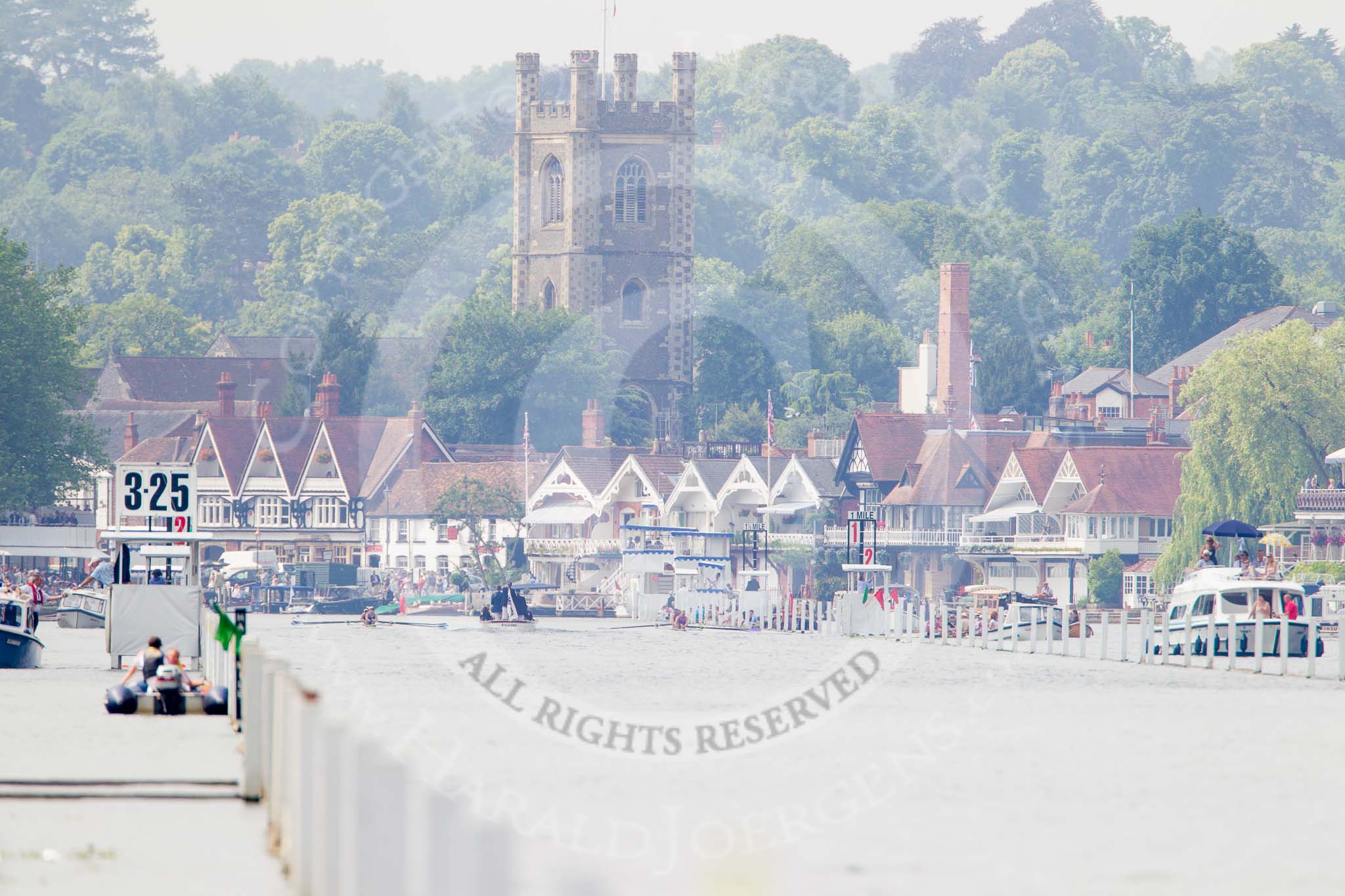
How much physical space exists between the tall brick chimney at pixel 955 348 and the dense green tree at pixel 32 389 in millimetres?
68912

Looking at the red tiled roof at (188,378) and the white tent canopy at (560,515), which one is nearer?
the white tent canopy at (560,515)

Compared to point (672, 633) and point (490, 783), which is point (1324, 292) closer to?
point (672, 633)

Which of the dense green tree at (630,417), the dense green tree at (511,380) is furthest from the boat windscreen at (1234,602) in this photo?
the dense green tree at (630,417)

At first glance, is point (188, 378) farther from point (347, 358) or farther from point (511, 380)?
point (511, 380)

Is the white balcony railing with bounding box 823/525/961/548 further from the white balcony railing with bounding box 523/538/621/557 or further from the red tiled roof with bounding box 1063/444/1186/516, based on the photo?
the white balcony railing with bounding box 523/538/621/557

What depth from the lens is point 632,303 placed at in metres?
190

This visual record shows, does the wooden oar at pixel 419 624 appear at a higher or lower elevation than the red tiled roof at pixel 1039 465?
lower

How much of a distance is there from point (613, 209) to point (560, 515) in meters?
47.6

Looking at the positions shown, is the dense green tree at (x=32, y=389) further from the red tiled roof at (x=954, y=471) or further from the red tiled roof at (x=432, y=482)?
the red tiled roof at (x=954, y=471)

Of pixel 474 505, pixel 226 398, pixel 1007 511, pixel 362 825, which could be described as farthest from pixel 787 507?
pixel 362 825

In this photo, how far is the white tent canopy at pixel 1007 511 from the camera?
429 feet

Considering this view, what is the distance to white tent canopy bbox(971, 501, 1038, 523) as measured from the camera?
429 feet

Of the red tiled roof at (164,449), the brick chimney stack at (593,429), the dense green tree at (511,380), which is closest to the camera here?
the red tiled roof at (164,449)

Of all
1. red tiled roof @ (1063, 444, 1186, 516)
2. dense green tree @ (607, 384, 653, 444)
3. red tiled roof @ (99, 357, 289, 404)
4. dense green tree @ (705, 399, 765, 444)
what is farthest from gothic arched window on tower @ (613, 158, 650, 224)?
red tiled roof @ (1063, 444, 1186, 516)
